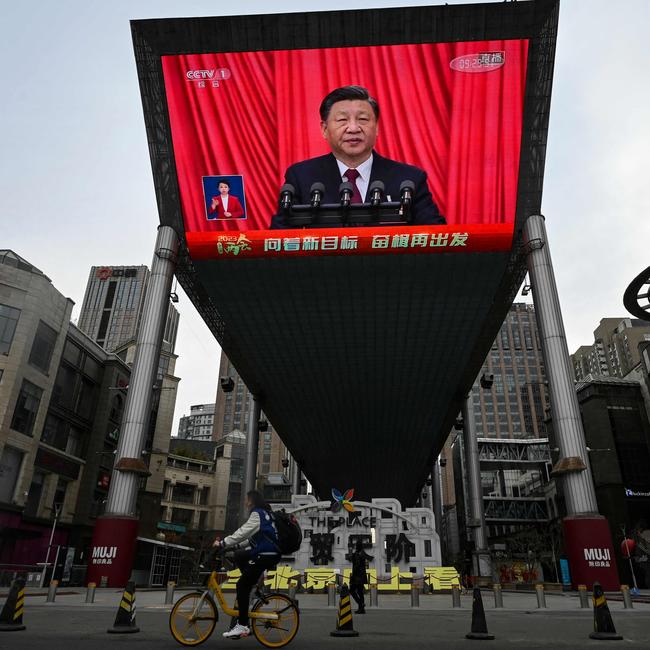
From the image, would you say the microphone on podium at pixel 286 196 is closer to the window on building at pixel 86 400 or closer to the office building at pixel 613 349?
the window on building at pixel 86 400

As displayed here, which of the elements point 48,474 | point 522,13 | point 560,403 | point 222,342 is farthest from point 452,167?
point 48,474

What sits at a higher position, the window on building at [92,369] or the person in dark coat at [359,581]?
the window on building at [92,369]

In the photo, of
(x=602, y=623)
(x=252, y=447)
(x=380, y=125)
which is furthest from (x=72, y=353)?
(x=602, y=623)

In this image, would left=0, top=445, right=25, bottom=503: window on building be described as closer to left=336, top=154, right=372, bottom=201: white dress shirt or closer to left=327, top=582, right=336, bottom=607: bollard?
left=327, top=582, right=336, bottom=607: bollard

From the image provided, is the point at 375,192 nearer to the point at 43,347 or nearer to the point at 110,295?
the point at 43,347

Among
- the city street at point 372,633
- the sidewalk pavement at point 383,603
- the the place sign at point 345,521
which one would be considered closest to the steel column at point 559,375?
the sidewalk pavement at point 383,603

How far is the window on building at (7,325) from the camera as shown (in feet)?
120

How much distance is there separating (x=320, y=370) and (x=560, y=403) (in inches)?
879

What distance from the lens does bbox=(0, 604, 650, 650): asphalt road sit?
25.5 feet

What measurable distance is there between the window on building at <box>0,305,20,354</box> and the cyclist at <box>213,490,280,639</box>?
34.7 meters

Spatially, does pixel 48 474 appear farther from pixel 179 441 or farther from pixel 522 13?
pixel 179 441

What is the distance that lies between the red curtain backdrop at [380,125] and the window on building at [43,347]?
1616 centimetres

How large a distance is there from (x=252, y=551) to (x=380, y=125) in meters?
26.3

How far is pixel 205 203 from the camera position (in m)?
30.5
